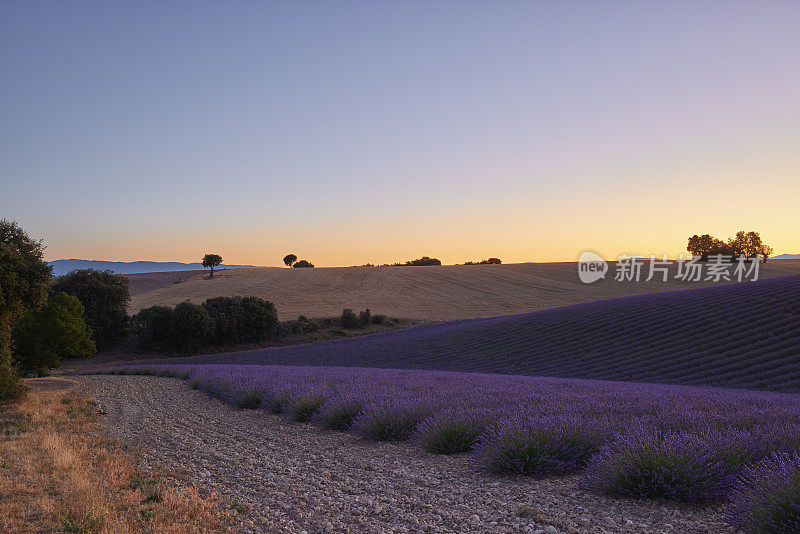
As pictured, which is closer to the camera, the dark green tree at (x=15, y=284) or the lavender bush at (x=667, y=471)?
the lavender bush at (x=667, y=471)

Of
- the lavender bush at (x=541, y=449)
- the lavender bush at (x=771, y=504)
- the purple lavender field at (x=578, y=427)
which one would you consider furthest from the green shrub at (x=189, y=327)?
the lavender bush at (x=771, y=504)

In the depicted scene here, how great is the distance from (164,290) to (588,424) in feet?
215

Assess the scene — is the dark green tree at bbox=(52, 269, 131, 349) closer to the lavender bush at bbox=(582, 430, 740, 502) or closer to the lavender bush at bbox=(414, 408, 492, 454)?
the lavender bush at bbox=(414, 408, 492, 454)

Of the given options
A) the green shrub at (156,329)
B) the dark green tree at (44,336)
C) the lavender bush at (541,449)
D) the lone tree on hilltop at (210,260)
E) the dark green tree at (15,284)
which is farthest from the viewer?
the lone tree on hilltop at (210,260)

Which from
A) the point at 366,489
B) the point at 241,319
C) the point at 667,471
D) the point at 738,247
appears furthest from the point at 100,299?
the point at 738,247

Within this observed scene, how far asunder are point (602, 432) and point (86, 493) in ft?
17.8

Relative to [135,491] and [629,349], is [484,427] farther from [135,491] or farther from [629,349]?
[629,349]

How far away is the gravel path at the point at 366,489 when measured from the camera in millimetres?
3899

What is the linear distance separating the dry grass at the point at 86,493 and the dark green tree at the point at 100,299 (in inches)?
1282

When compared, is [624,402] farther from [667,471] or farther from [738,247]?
[738,247]

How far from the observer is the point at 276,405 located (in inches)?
405

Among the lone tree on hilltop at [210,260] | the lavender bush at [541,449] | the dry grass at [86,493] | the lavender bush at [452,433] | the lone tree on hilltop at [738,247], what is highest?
the lone tree on hilltop at [738,247]

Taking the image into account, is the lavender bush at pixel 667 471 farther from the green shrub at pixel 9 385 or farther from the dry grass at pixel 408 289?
the dry grass at pixel 408 289

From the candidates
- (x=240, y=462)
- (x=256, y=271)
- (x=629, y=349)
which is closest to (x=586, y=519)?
(x=240, y=462)
